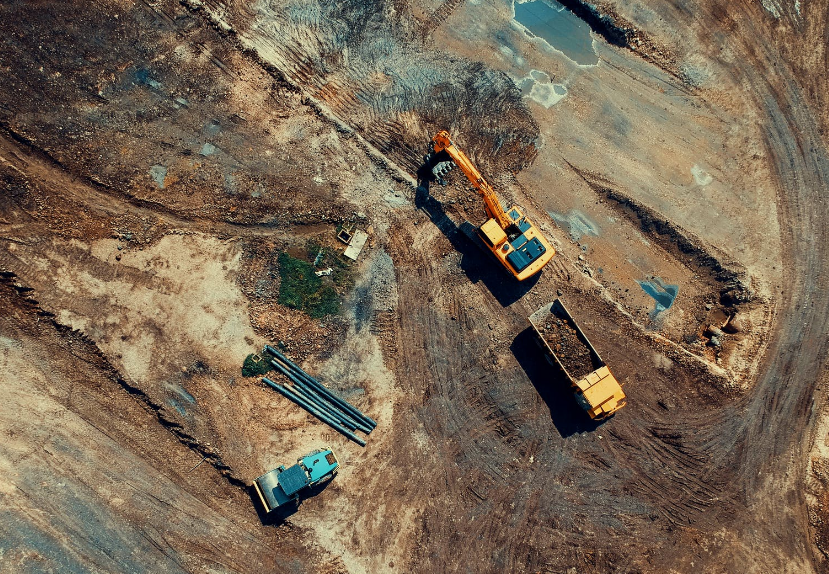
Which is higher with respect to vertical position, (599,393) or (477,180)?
(477,180)

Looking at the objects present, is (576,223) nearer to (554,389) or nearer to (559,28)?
(554,389)

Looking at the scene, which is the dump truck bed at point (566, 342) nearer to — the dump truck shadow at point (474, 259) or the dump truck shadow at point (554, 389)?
the dump truck shadow at point (554, 389)

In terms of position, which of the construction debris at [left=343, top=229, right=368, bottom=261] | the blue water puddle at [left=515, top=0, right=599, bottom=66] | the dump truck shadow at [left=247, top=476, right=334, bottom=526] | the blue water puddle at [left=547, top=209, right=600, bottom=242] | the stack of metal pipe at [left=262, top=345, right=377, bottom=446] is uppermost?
the blue water puddle at [left=515, top=0, right=599, bottom=66]

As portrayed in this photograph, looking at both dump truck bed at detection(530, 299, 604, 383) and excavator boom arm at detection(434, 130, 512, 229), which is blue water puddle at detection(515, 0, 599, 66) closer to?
excavator boom arm at detection(434, 130, 512, 229)

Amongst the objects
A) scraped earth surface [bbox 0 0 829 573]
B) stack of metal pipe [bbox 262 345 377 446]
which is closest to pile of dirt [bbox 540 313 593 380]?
scraped earth surface [bbox 0 0 829 573]

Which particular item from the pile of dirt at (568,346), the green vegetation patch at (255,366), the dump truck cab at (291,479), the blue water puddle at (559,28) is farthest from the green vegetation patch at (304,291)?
the blue water puddle at (559,28)

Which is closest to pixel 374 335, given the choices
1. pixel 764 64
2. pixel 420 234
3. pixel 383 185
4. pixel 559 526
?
pixel 420 234

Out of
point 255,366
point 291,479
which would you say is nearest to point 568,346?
point 291,479

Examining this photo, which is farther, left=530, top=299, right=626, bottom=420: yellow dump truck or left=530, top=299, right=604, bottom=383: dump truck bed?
left=530, top=299, right=604, bottom=383: dump truck bed
